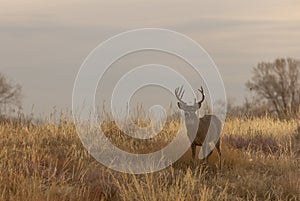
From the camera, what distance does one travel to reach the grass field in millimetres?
7766

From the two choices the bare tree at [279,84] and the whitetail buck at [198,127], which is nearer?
the whitetail buck at [198,127]

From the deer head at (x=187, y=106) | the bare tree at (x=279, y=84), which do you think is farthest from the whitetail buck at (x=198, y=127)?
the bare tree at (x=279, y=84)

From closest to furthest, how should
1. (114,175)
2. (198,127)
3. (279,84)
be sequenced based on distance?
(114,175)
(198,127)
(279,84)

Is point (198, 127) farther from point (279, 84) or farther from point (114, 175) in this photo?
point (279, 84)

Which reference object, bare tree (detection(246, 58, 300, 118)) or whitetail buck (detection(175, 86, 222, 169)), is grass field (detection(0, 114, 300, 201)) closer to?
whitetail buck (detection(175, 86, 222, 169))

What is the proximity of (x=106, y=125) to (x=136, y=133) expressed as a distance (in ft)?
2.23

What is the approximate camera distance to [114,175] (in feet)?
29.7

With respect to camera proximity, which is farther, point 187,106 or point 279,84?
point 279,84

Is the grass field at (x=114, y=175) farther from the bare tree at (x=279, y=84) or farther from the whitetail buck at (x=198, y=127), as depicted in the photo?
the bare tree at (x=279, y=84)

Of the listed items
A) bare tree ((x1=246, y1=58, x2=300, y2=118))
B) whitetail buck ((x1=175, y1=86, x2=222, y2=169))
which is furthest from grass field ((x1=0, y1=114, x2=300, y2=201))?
bare tree ((x1=246, y1=58, x2=300, y2=118))

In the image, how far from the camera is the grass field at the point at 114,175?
777 cm

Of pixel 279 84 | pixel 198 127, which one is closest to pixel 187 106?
pixel 198 127

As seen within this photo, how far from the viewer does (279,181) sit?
935 cm

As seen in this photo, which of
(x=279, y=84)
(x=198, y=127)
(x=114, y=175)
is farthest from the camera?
(x=279, y=84)
